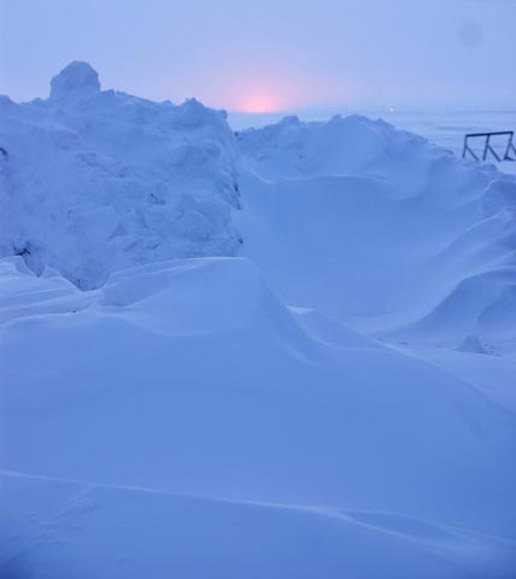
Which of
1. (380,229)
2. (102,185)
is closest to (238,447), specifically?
(102,185)

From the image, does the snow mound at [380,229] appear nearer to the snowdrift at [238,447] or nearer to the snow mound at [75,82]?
the snow mound at [75,82]

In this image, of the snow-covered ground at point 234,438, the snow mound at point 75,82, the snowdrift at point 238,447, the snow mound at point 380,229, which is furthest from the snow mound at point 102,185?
the snowdrift at point 238,447

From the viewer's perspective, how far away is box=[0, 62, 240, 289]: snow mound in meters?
6.35

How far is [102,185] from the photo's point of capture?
21.3 feet

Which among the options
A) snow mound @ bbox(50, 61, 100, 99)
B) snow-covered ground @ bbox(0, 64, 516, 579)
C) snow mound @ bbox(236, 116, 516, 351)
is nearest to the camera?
snow-covered ground @ bbox(0, 64, 516, 579)

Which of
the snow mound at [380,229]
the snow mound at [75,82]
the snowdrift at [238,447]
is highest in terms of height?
the snow mound at [75,82]

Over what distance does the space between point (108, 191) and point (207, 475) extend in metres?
5.12

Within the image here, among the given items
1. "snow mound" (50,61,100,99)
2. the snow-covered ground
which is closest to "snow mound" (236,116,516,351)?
the snow-covered ground

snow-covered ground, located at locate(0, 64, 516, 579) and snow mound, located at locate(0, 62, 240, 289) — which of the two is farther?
snow mound, located at locate(0, 62, 240, 289)

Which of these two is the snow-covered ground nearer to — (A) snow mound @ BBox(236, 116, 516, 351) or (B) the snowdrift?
(B) the snowdrift

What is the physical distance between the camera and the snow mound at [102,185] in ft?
20.8

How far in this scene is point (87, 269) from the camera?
6340 mm

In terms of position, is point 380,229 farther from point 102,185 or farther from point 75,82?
point 75,82

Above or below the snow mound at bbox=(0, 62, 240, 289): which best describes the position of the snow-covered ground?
below
